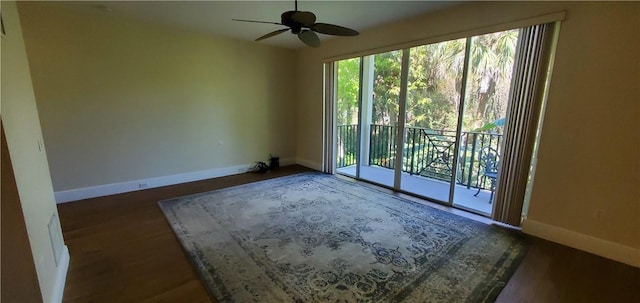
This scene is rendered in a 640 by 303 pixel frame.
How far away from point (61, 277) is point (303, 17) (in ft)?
9.03

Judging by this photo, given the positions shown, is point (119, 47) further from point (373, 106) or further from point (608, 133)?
point (608, 133)

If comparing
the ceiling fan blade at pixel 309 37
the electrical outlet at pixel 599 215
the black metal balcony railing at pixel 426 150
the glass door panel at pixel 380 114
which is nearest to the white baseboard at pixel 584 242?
the electrical outlet at pixel 599 215

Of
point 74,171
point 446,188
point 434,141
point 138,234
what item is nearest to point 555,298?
point 446,188

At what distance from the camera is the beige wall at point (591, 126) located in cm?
218

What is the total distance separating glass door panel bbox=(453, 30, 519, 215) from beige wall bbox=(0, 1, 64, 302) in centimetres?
403

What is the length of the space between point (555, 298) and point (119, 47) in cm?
547

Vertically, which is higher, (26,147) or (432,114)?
(432,114)

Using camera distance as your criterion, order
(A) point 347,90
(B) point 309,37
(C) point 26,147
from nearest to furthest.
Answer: (C) point 26,147
(B) point 309,37
(A) point 347,90

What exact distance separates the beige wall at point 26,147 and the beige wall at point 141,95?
1.88 metres

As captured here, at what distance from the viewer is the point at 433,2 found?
298cm

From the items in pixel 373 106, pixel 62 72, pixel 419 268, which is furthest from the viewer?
pixel 373 106

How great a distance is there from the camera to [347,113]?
5.14 metres

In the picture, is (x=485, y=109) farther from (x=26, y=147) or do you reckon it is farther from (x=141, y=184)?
(x=141, y=184)

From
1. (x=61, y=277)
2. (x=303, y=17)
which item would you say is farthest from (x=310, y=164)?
(x=61, y=277)
